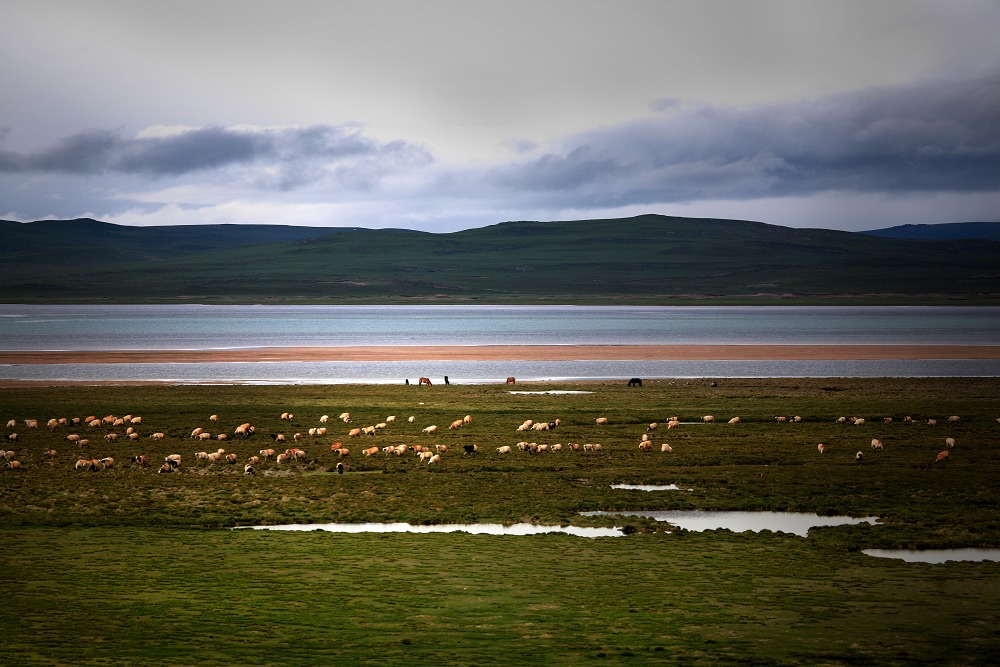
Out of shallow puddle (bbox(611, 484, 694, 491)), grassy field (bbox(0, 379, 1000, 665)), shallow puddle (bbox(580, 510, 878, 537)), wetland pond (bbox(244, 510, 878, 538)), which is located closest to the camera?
grassy field (bbox(0, 379, 1000, 665))

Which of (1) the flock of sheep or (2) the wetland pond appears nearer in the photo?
(2) the wetland pond

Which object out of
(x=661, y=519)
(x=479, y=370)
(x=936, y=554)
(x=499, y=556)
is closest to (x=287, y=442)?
(x=661, y=519)

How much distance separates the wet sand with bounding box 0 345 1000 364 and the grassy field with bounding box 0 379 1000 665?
3794 centimetres

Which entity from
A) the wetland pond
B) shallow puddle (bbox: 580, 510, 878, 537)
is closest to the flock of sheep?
the wetland pond

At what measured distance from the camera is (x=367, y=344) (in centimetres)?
9350

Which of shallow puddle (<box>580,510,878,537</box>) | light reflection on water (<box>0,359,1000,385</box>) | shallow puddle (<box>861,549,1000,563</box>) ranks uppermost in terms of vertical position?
light reflection on water (<box>0,359,1000,385</box>)

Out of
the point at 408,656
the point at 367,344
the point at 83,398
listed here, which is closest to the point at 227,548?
the point at 408,656

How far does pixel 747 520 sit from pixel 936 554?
14.2 ft

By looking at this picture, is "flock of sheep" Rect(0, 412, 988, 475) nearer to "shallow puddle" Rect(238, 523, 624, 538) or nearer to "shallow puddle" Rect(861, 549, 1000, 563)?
"shallow puddle" Rect(238, 523, 624, 538)

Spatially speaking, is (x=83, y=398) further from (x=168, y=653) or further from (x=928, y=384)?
(x=928, y=384)

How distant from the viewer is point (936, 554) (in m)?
18.2

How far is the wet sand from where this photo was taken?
7231cm

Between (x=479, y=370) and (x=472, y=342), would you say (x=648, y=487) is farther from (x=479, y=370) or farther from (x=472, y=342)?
(x=472, y=342)

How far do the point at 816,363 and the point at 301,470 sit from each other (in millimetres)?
51193
